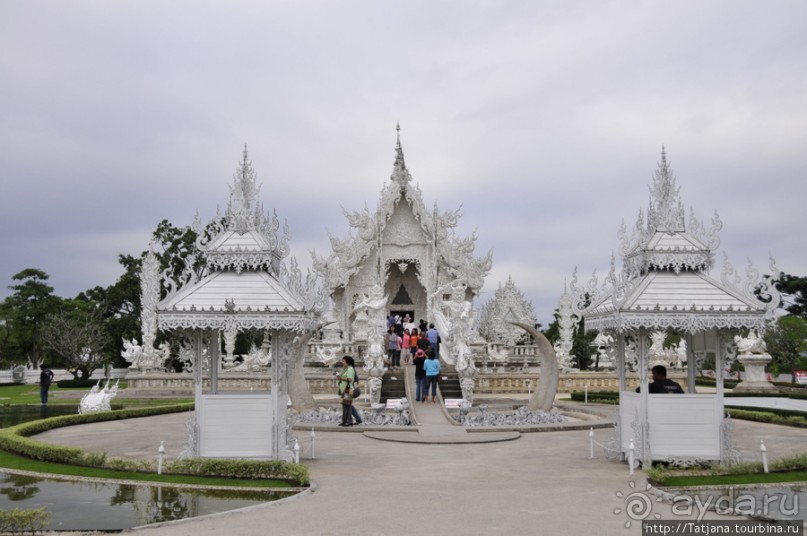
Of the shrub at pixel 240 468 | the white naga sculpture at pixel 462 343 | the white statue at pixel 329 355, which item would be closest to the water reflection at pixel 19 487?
the shrub at pixel 240 468

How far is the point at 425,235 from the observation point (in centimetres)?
3181

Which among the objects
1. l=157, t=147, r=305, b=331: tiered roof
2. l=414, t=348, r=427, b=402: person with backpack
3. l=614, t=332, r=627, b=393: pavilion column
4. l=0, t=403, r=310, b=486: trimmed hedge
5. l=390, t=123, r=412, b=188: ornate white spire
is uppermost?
l=390, t=123, r=412, b=188: ornate white spire

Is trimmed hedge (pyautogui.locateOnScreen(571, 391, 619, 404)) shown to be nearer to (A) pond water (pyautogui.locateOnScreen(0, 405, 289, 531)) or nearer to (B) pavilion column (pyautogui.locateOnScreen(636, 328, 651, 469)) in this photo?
(B) pavilion column (pyautogui.locateOnScreen(636, 328, 651, 469))

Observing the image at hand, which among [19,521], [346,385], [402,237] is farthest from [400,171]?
[19,521]

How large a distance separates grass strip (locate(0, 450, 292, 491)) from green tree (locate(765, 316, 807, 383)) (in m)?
40.4

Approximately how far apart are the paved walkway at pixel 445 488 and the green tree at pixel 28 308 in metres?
39.6

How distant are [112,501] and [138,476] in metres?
1.40

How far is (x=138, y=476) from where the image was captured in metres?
10.2

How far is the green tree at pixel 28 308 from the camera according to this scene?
51.1m

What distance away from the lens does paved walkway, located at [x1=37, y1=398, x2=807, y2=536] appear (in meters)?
7.50

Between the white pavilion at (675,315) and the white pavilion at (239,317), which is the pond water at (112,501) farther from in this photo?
the white pavilion at (675,315)

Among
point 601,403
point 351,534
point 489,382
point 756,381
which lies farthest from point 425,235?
point 351,534

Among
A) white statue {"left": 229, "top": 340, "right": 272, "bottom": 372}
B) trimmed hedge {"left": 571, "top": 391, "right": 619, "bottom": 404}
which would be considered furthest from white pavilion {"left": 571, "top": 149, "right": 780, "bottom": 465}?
white statue {"left": 229, "top": 340, "right": 272, "bottom": 372}

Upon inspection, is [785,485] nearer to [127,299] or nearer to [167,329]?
[167,329]
